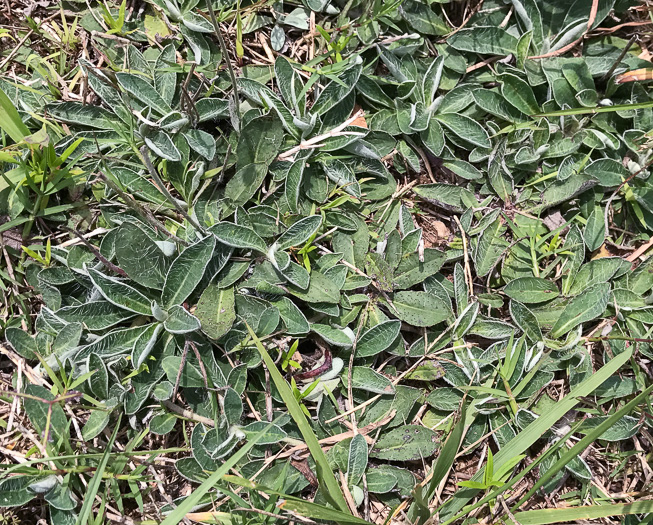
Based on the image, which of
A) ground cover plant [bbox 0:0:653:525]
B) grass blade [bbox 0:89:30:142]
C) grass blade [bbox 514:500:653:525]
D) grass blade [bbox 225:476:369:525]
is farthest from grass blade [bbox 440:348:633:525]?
grass blade [bbox 0:89:30:142]

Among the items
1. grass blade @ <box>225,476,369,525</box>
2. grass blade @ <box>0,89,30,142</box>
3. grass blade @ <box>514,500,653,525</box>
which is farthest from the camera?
grass blade @ <box>0,89,30,142</box>

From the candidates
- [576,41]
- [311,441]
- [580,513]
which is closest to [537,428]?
[580,513]

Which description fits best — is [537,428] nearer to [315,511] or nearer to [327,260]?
[315,511]

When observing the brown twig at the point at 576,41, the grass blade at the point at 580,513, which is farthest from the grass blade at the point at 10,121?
the grass blade at the point at 580,513

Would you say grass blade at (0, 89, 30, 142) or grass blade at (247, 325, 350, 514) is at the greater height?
grass blade at (0, 89, 30, 142)

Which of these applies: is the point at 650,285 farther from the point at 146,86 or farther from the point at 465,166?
the point at 146,86

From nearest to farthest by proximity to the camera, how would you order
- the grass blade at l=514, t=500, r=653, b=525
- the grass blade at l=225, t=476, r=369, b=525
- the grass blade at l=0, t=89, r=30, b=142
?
1. the grass blade at l=225, t=476, r=369, b=525
2. the grass blade at l=514, t=500, r=653, b=525
3. the grass blade at l=0, t=89, r=30, b=142

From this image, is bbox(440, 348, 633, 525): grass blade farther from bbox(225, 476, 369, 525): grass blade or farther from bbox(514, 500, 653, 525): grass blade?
bbox(225, 476, 369, 525): grass blade

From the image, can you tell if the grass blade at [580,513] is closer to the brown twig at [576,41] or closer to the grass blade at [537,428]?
the grass blade at [537,428]
